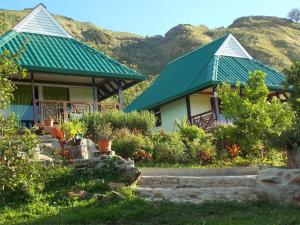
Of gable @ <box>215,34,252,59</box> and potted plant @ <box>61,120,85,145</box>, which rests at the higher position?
gable @ <box>215,34,252,59</box>

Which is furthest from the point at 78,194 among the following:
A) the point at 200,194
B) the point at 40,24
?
the point at 40,24

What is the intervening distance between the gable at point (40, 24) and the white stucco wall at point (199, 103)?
7.77m

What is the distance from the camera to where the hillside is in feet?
213

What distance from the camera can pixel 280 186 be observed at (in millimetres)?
11000

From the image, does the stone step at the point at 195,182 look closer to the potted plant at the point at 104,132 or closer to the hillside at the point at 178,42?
the potted plant at the point at 104,132

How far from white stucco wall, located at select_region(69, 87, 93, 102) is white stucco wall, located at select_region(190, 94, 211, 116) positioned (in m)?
5.65

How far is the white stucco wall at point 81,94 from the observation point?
24.5 meters

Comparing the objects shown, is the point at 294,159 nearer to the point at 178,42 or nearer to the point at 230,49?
the point at 230,49

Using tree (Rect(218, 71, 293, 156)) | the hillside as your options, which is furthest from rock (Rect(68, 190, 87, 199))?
the hillside

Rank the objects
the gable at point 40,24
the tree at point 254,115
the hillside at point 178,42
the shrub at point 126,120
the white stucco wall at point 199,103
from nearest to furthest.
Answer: the tree at point 254,115 → the shrub at point 126,120 → the gable at point 40,24 → the white stucco wall at point 199,103 → the hillside at point 178,42

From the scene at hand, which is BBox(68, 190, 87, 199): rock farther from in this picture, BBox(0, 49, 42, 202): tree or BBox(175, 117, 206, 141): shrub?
BBox(175, 117, 206, 141): shrub

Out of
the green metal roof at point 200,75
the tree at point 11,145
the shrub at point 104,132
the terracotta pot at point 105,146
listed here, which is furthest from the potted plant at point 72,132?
the green metal roof at point 200,75

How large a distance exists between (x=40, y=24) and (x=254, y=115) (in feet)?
38.3

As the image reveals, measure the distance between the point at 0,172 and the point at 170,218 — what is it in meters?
3.34
